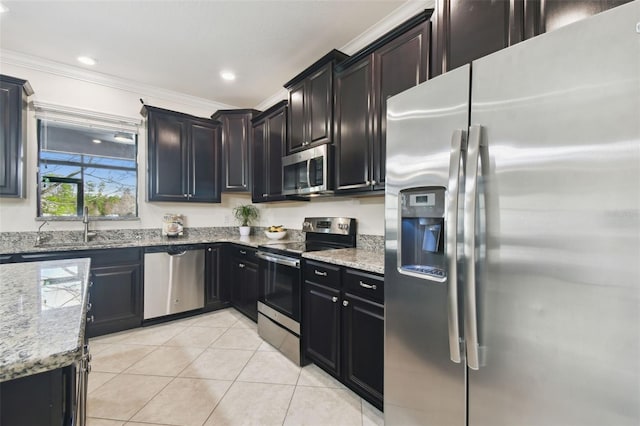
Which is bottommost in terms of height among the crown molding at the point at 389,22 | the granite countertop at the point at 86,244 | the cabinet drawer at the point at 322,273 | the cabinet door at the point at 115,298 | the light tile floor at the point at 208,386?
the light tile floor at the point at 208,386

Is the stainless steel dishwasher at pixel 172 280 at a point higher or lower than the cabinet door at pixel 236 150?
lower

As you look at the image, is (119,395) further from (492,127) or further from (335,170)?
(492,127)

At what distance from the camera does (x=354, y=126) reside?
2.17m

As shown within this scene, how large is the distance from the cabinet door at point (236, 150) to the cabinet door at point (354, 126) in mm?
1884

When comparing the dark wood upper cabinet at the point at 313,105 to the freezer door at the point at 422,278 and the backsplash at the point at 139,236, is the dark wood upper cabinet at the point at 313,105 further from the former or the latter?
the freezer door at the point at 422,278

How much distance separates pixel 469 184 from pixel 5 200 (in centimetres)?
428

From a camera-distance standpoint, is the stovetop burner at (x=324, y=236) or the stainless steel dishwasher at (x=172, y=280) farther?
the stainless steel dishwasher at (x=172, y=280)

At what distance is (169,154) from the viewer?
3.47 meters

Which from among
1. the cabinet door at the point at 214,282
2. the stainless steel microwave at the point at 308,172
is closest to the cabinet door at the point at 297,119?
the stainless steel microwave at the point at 308,172

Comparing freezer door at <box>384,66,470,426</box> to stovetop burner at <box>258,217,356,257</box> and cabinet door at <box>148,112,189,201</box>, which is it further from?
cabinet door at <box>148,112,189,201</box>

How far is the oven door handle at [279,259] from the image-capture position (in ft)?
7.47

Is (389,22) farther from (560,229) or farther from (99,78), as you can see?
(99,78)

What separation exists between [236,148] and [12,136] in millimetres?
2205

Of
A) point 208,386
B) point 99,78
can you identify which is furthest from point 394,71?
point 99,78
